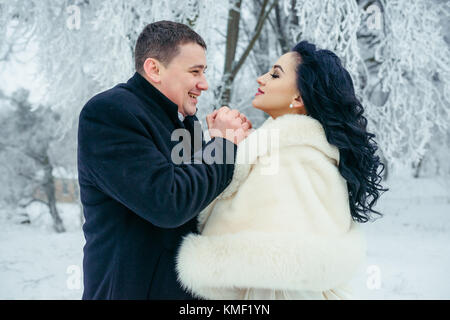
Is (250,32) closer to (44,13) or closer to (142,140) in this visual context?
(44,13)

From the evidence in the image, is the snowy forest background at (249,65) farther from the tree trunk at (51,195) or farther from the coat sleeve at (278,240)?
the coat sleeve at (278,240)

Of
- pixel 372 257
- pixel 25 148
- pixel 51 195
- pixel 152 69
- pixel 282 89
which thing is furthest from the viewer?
pixel 51 195

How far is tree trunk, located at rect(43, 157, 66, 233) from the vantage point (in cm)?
1016

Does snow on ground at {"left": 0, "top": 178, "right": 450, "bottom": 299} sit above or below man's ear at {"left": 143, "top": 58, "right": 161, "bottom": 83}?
below

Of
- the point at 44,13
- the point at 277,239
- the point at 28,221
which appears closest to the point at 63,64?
the point at 44,13

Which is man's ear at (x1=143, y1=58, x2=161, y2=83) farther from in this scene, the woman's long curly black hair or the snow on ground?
the snow on ground

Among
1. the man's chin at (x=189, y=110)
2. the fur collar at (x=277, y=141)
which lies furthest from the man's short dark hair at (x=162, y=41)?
the fur collar at (x=277, y=141)

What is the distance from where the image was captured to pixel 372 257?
6.26m

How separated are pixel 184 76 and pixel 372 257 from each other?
5.67m

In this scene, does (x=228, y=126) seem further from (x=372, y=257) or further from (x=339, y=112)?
(x=372, y=257)

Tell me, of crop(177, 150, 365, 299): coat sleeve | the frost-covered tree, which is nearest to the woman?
crop(177, 150, 365, 299): coat sleeve

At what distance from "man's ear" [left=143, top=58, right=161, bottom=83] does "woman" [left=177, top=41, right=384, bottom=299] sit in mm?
492

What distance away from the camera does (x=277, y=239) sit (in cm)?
138

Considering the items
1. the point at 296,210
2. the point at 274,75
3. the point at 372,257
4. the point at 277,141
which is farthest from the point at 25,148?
the point at 296,210
